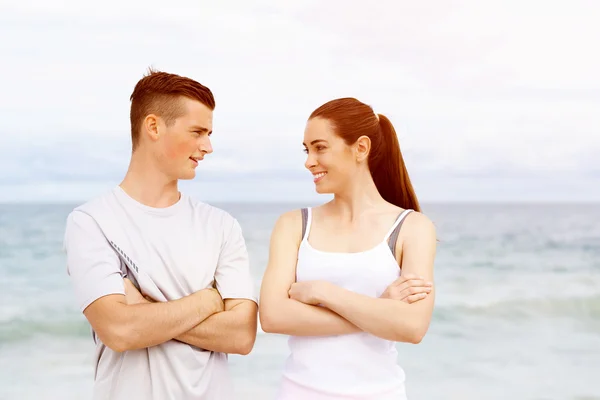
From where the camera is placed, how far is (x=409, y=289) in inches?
117

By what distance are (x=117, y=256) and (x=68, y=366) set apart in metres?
6.37

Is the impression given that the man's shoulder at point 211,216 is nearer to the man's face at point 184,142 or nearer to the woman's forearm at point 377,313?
the man's face at point 184,142

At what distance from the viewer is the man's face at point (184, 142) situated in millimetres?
3023

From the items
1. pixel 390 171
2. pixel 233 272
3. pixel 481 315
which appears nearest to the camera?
pixel 233 272

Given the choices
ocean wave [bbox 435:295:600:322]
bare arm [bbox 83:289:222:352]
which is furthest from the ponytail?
ocean wave [bbox 435:295:600:322]

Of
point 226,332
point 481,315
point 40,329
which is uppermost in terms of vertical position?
point 226,332

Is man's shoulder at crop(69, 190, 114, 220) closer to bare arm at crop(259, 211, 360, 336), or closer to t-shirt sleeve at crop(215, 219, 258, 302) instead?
t-shirt sleeve at crop(215, 219, 258, 302)

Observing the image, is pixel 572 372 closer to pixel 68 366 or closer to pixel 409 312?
pixel 68 366

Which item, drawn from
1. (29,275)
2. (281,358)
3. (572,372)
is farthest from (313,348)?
(29,275)

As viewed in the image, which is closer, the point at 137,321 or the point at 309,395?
the point at 137,321

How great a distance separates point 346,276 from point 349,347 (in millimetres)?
246

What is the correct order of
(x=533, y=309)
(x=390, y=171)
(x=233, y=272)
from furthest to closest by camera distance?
(x=533, y=309) < (x=390, y=171) < (x=233, y=272)

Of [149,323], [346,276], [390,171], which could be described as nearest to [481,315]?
[390,171]

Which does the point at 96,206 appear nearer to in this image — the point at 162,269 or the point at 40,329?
the point at 162,269
